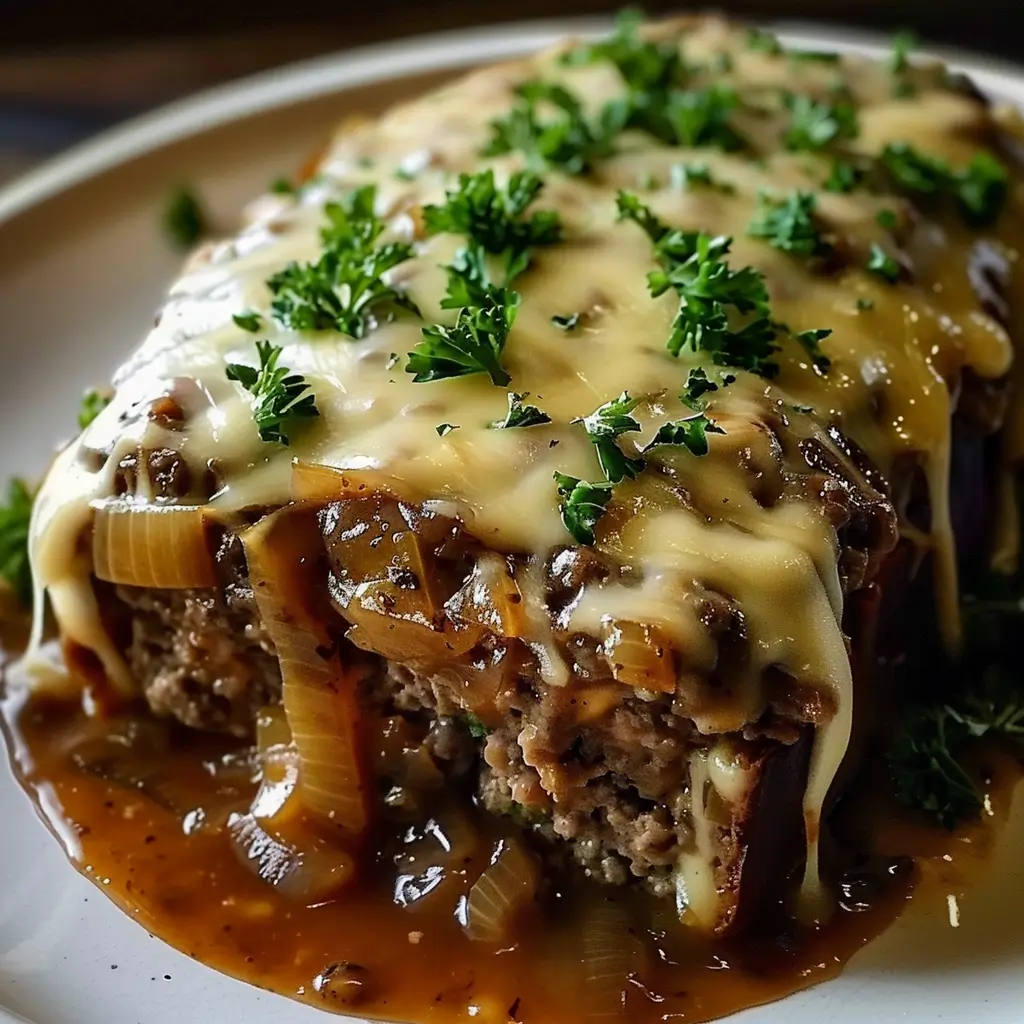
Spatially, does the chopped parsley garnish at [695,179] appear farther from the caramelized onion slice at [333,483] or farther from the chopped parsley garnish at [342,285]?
the caramelized onion slice at [333,483]

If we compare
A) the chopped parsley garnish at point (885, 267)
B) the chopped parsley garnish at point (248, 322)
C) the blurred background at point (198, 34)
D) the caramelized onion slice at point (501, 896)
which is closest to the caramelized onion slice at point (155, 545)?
the chopped parsley garnish at point (248, 322)

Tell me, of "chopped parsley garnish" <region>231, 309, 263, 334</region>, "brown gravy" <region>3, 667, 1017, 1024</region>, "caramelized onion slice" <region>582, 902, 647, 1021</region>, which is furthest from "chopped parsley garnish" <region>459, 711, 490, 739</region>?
"chopped parsley garnish" <region>231, 309, 263, 334</region>

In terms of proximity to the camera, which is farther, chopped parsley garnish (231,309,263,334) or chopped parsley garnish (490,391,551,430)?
chopped parsley garnish (231,309,263,334)

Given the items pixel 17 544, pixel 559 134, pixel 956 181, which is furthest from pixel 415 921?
pixel 956 181

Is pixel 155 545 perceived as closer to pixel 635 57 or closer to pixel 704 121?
pixel 704 121

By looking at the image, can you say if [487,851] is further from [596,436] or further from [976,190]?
[976,190]

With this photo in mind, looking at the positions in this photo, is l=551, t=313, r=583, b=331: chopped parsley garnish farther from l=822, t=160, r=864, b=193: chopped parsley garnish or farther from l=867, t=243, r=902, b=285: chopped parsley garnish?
l=822, t=160, r=864, b=193: chopped parsley garnish

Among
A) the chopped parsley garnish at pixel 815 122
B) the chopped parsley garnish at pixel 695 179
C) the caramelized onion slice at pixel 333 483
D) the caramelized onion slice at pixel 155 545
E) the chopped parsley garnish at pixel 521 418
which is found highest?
the chopped parsley garnish at pixel 815 122
